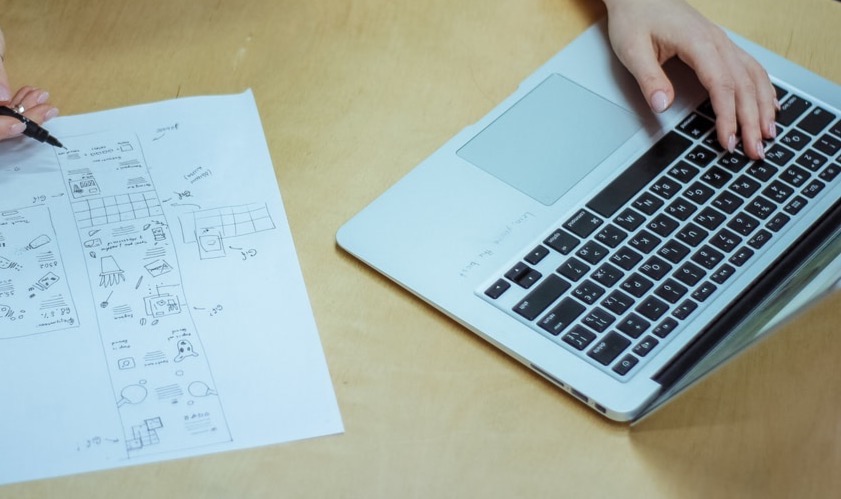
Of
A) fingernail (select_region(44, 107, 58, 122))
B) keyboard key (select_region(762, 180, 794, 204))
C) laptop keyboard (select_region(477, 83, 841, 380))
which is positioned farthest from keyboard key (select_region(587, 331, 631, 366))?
fingernail (select_region(44, 107, 58, 122))

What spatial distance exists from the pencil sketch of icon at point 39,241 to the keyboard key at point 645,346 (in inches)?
18.7

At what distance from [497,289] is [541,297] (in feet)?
0.11

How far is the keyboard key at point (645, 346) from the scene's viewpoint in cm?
72

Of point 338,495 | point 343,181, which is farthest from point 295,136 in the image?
point 338,495

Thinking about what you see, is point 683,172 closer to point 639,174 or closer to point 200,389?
point 639,174

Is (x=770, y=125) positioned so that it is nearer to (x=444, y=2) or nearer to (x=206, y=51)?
(x=444, y=2)

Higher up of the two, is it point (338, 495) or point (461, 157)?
point (461, 157)

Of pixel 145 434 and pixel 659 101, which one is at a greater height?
pixel 659 101

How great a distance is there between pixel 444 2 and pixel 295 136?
0.24 m

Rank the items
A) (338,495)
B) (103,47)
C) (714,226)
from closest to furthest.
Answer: (338,495)
(714,226)
(103,47)

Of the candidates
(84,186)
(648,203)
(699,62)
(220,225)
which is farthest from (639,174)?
(84,186)

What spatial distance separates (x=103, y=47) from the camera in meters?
0.96

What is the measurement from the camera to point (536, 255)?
0.78m

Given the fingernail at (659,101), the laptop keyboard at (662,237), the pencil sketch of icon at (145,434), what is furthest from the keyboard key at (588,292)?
the pencil sketch of icon at (145,434)
